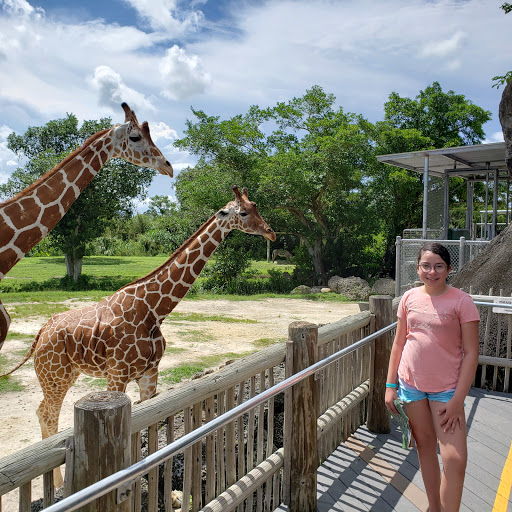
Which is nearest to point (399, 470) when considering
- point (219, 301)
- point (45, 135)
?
point (219, 301)

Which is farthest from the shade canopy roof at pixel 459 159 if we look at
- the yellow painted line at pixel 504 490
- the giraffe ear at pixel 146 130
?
the giraffe ear at pixel 146 130

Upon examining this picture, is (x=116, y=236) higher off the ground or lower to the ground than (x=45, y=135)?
lower

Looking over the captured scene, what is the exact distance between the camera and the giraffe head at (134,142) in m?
3.90

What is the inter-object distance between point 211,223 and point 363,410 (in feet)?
7.70

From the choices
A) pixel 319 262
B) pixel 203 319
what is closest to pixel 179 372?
pixel 203 319

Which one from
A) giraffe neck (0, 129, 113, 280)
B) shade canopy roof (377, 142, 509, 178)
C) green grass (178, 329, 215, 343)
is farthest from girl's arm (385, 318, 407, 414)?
shade canopy roof (377, 142, 509, 178)

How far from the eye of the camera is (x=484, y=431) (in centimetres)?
448

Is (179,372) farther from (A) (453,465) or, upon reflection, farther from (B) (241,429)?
(A) (453,465)

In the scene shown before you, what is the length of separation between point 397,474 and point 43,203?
330 centimetres

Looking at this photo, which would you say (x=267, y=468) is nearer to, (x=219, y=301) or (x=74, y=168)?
(x=74, y=168)

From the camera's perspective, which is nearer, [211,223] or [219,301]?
[211,223]

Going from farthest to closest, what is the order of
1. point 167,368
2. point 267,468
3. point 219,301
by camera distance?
point 219,301, point 167,368, point 267,468

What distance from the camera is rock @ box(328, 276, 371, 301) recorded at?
59.6 ft

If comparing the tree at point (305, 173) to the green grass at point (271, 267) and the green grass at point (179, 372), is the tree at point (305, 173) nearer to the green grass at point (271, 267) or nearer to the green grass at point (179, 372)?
the green grass at point (271, 267)
